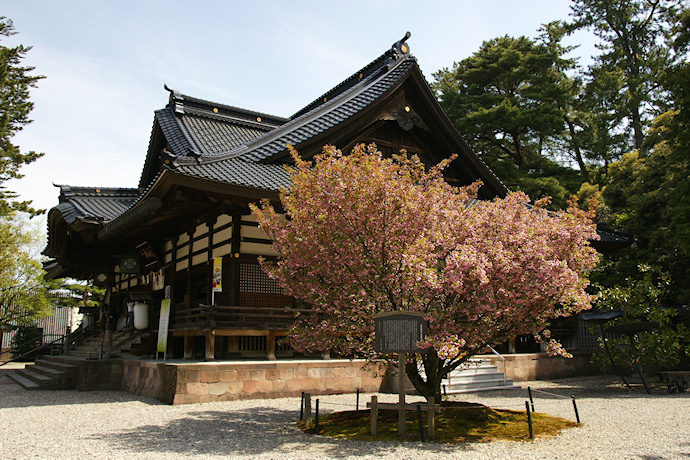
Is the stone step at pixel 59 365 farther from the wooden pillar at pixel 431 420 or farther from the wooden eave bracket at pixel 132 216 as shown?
the wooden pillar at pixel 431 420

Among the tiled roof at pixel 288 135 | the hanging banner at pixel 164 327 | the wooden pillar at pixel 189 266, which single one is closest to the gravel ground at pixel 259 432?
the hanging banner at pixel 164 327

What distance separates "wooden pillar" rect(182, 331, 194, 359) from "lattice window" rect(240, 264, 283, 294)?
1930mm

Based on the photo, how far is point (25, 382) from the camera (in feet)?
52.9

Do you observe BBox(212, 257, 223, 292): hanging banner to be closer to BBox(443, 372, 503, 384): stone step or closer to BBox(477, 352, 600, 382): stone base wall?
BBox(443, 372, 503, 384): stone step

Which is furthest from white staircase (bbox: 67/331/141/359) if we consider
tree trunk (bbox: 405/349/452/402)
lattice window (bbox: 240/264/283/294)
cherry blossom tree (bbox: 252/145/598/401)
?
tree trunk (bbox: 405/349/452/402)

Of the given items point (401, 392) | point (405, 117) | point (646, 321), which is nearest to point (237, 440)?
point (401, 392)

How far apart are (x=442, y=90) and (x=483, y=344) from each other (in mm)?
32296

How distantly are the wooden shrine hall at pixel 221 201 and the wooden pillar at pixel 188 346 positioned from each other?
37 millimetres

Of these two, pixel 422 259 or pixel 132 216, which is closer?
pixel 422 259

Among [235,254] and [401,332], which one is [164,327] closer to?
[235,254]

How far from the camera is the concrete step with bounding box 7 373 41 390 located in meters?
14.8

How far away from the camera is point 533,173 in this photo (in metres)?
31.2

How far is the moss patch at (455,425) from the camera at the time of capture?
309 inches

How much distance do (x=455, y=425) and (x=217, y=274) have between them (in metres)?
6.96
